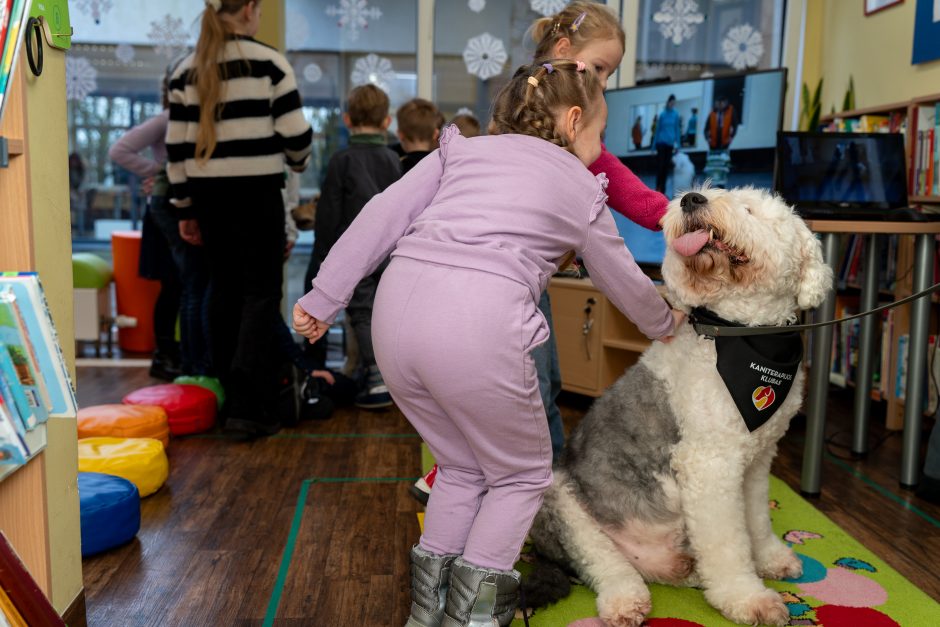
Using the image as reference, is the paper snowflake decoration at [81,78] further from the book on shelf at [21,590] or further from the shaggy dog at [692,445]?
the book on shelf at [21,590]

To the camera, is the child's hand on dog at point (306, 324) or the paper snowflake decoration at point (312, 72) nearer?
the child's hand on dog at point (306, 324)

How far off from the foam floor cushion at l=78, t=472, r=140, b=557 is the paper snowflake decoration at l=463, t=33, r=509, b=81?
3.40 meters

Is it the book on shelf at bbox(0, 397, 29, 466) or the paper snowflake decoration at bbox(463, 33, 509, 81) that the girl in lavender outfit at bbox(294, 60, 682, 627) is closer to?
the book on shelf at bbox(0, 397, 29, 466)

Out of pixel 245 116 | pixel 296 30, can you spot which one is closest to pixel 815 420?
pixel 245 116

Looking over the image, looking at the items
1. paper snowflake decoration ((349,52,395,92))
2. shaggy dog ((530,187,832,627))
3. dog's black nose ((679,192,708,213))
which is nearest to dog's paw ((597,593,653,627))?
shaggy dog ((530,187,832,627))

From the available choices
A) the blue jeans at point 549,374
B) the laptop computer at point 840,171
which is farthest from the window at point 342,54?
the blue jeans at point 549,374

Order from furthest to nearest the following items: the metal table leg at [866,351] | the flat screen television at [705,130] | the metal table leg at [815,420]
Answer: the flat screen television at [705,130]
the metal table leg at [866,351]
the metal table leg at [815,420]

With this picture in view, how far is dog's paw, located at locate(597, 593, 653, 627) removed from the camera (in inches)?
71.6

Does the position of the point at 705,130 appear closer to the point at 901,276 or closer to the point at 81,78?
the point at 901,276

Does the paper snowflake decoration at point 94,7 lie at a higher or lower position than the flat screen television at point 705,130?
higher

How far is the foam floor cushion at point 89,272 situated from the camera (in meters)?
4.79

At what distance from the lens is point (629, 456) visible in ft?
6.35

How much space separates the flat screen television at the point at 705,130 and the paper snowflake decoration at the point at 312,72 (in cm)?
182

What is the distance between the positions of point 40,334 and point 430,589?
1006 mm
